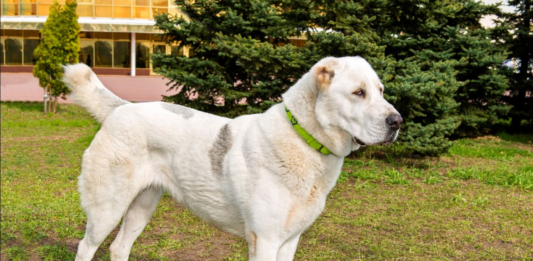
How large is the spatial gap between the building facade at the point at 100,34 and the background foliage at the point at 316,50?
24.8 m

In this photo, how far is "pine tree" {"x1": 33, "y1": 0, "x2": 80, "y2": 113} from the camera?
611 inches

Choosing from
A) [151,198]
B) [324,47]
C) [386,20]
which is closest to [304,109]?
[151,198]

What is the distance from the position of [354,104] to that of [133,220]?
1.98 m

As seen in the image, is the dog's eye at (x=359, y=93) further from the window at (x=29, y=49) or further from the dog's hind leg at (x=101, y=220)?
the window at (x=29, y=49)

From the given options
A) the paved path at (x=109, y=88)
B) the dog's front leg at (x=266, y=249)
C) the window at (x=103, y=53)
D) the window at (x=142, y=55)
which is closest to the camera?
the dog's front leg at (x=266, y=249)

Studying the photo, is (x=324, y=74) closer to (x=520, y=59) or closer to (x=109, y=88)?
(x=520, y=59)

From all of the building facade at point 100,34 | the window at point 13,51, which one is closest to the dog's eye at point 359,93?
the building facade at point 100,34

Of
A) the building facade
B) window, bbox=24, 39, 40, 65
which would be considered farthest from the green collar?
window, bbox=24, 39, 40, 65

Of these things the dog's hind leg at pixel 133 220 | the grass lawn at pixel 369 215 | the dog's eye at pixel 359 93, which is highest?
the dog's eye at pixel 359 93

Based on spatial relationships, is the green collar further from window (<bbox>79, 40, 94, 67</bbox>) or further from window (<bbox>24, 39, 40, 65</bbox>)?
window (<bbox>24, 39, 40, 65</bbox>)

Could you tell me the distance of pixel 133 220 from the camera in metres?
3.95

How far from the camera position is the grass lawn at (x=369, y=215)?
193 inches

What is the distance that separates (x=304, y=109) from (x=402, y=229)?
2.96 meters

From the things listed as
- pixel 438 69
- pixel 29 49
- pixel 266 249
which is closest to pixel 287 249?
pixel 266 249
